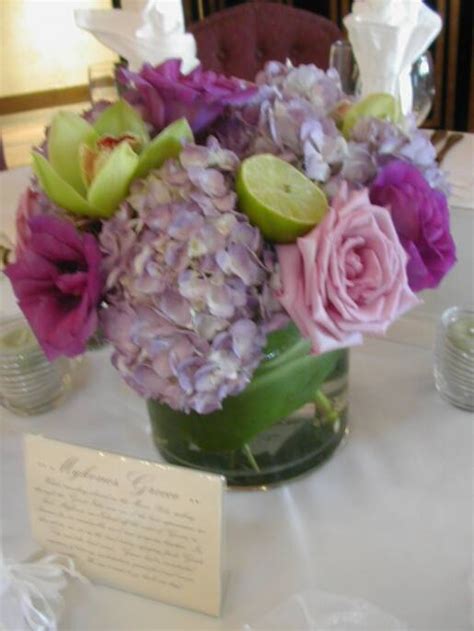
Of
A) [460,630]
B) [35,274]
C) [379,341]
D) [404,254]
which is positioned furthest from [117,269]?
[379,341]

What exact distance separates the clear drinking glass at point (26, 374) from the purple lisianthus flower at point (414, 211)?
17.0 inches

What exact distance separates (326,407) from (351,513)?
3.8 inches

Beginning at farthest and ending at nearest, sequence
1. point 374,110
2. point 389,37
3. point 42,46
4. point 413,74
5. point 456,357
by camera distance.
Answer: point 42,46
point 413,74
point 389,37
point 456,357
point 374,110

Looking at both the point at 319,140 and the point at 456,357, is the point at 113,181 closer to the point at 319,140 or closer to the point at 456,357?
the point at 319,140

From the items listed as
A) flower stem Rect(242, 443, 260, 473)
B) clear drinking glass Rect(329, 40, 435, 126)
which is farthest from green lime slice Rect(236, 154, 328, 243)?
clear drinking glass Rect(329, 40, 435, 126)

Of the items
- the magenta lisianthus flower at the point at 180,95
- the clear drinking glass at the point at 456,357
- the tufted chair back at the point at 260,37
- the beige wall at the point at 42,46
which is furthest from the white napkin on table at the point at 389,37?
the beige wall at the point at 42,46

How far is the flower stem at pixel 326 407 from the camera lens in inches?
24.8

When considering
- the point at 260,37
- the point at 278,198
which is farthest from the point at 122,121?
the point at 260,37

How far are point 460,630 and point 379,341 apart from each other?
428mm

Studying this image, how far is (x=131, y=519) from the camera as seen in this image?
54 cm

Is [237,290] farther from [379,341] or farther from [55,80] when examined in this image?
[55,80]

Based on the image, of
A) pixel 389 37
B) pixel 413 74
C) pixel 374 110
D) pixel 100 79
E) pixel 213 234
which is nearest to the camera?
pixel 213 234

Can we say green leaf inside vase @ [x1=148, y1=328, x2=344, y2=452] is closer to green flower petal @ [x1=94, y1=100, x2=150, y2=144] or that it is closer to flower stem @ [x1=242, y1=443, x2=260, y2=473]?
flower stem @ [x1=242, y1=443, x2=260, y2=473]

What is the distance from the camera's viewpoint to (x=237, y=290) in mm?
463
